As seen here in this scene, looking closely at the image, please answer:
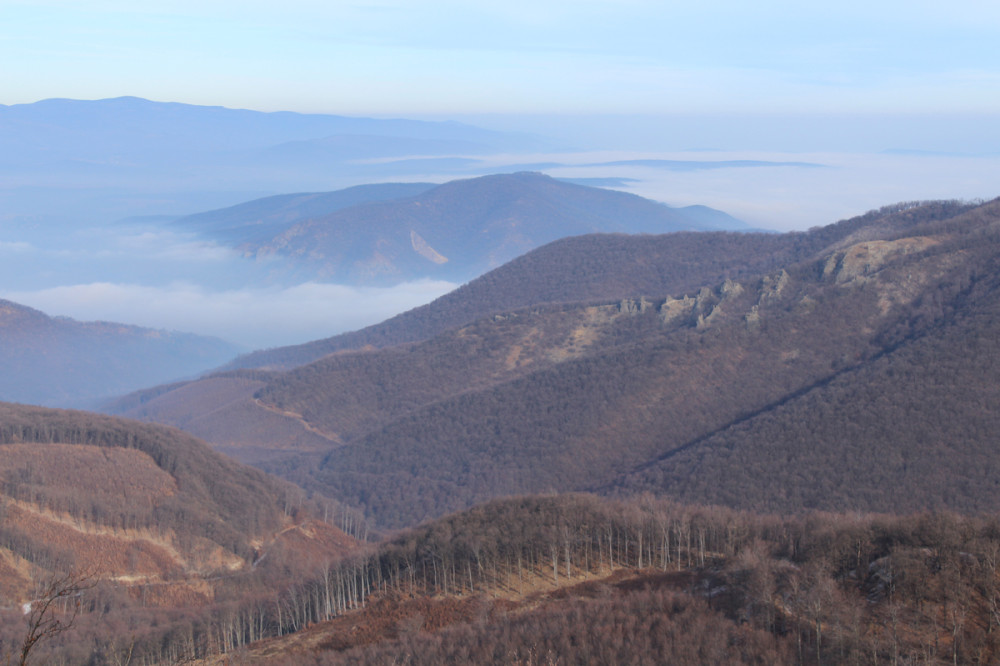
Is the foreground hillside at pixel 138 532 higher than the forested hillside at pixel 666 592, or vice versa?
the forested hillside at pixel 666 592

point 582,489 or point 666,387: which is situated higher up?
point 666,387

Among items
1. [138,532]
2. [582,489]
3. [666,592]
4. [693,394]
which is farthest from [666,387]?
[666,592]

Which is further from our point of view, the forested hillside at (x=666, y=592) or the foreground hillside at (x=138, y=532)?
Answer: the foreground hillside at (x=138, y=532)

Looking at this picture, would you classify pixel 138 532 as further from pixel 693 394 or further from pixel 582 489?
pixel 693 394

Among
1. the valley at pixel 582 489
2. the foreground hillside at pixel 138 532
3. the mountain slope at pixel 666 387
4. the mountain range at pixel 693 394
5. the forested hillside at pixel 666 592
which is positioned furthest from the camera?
the mountain slope at pixel 666 387

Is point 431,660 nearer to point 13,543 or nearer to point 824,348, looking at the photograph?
point 13,543

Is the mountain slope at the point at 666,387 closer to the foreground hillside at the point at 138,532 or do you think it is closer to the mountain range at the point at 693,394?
the mountain range at the point at 693,394

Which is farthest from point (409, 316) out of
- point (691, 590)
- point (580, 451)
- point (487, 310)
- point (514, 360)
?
point (691, 590)

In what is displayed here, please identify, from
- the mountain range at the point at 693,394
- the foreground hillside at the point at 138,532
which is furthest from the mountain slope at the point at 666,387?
the foreground hillside at the point at 138,532

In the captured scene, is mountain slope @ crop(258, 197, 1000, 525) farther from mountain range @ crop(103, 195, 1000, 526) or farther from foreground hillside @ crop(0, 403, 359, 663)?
foreground hillside @ crop(0, 403, 359, 663)
